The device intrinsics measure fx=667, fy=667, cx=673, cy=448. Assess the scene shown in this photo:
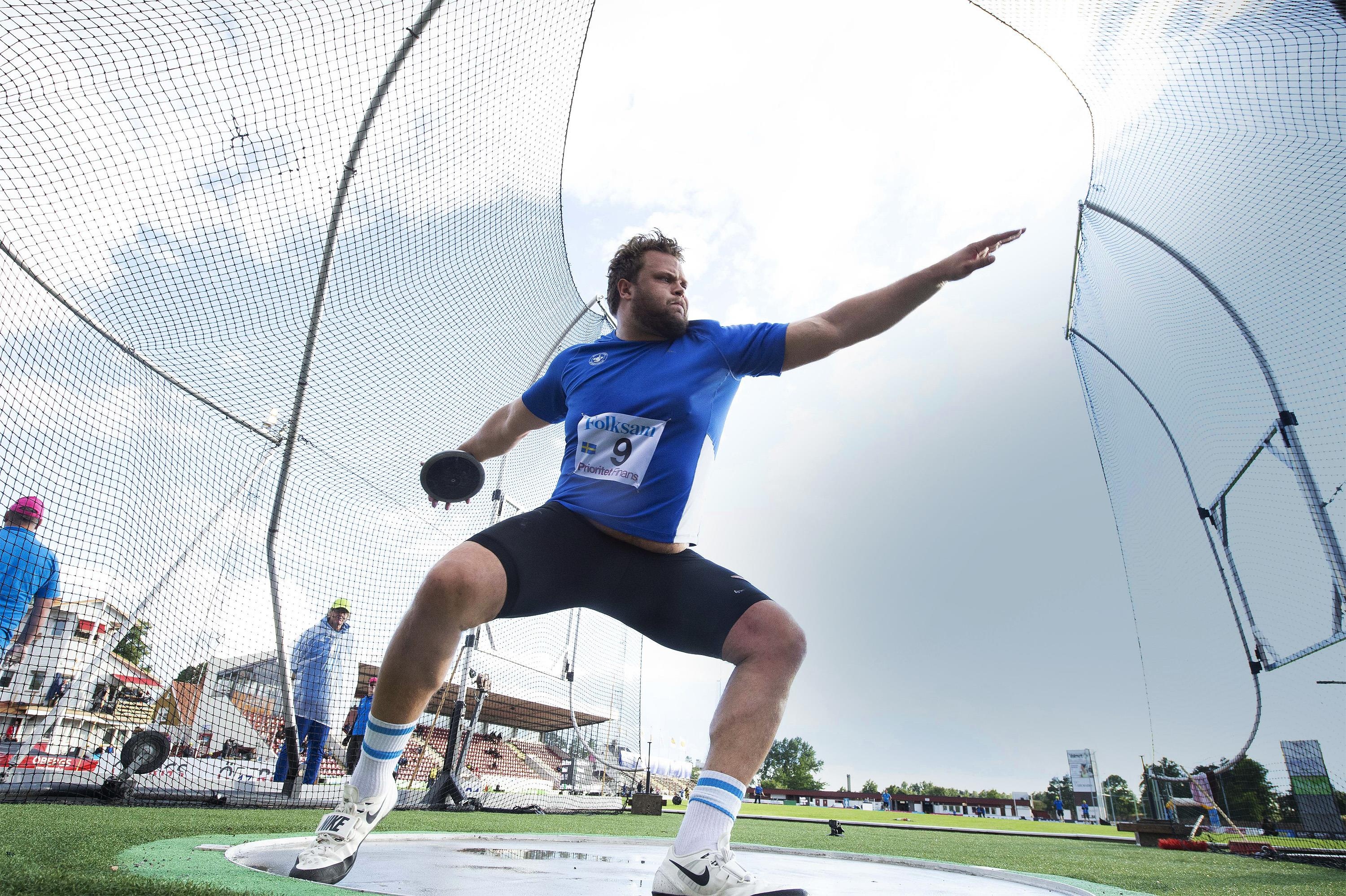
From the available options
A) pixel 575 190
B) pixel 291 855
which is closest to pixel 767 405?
pixel 575 190

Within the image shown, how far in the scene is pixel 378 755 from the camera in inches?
65.2

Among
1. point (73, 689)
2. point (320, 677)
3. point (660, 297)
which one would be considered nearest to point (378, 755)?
point (660, 297)

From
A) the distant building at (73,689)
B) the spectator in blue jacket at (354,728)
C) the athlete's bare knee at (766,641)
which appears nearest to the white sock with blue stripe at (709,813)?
the athlete's bare knee at (766,641)

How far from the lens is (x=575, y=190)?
576cm

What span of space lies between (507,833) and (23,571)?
2.95m

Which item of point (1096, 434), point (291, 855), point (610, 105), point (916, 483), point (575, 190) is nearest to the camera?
point (291, 855)

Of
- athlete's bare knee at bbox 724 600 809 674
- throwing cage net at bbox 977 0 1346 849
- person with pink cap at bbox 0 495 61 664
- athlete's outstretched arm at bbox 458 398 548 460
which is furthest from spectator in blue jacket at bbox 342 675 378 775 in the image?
throwing cage net at bbox 977 0 1346 849

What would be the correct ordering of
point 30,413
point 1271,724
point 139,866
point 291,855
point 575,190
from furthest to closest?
point 1271,724
point 575,190
point 30,413
point 291,855
point 139,866

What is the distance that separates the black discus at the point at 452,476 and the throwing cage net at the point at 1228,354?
461 cm

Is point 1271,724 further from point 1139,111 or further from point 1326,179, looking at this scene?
point 1139,111

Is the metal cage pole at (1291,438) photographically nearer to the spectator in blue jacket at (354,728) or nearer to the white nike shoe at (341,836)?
the white nike shoe at (341,836)

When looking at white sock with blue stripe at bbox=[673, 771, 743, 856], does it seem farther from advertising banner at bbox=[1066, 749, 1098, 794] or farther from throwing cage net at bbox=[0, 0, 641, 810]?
advertising banner at bbox=[1066, 749, 1098, 794]

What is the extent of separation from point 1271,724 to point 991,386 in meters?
15.5

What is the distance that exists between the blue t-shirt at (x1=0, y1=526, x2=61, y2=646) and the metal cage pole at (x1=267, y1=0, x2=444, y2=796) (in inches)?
64.6
